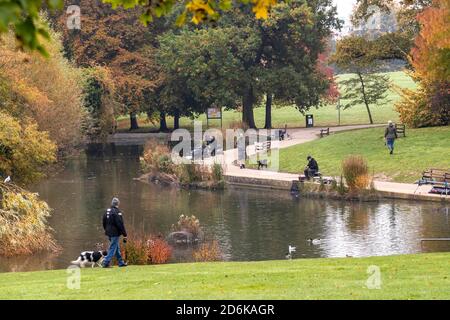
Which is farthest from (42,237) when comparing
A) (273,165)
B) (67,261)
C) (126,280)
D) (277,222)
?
(273,165)

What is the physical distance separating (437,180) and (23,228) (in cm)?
1791

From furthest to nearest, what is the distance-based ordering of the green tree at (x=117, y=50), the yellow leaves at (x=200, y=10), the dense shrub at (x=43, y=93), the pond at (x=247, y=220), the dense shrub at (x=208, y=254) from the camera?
the green tree at (x=117, y=50), the dense shrub at (x=43, y=93), the pond at (x=247, y=220), the dense shrub at (x=208, y=254), the yellow leaves at (x=200, y=10)

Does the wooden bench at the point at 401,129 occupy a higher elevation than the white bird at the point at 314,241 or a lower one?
higher

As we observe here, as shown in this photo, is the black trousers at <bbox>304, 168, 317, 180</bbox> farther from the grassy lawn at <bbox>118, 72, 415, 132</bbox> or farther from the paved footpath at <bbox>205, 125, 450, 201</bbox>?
the grassy lawn at <bbox>118, 72, 415, 132</bbox>

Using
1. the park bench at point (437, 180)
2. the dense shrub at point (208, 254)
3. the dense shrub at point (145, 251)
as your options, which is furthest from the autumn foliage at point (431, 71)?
the dense shrub at point (145, 251)

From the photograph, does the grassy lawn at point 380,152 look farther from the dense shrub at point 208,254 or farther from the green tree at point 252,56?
the dense shrub at point 208,254

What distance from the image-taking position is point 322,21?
7231 centimetres

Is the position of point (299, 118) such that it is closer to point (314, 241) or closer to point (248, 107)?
point (248, 107)

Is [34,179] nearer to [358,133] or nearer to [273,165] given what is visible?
[273,165]

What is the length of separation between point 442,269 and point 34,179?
Result: 2171 cm

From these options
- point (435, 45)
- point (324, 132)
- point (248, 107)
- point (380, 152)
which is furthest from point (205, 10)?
point (248, 107)

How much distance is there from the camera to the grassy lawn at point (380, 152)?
4259 cm

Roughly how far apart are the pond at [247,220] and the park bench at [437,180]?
1552 millimetres

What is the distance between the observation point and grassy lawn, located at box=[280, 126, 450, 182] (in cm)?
4259
